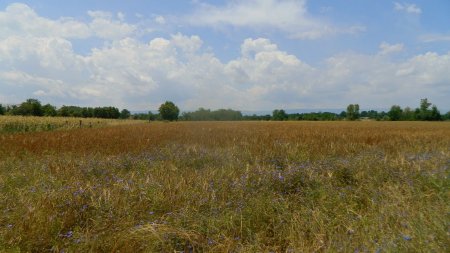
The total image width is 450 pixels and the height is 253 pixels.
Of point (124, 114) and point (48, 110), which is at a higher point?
point (48, 110)

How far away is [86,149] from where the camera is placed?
10453mm

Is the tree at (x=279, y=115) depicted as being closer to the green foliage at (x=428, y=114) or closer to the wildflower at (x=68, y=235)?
the green foliage at (x=428, y=114)

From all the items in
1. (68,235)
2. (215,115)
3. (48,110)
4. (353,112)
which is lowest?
(68,235)

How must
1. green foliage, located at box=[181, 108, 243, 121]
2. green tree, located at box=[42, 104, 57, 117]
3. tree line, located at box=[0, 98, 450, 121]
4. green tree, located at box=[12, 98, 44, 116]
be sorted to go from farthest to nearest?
green tree, located at box=[42, 104, 57, 117] → green tree, located at box=[12, 98, 44, 116] → tree line, located at box=[0, 98, 450, 121] → green foliage, located at box=[181, 108, 243, 121]

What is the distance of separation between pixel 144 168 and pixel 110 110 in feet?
400

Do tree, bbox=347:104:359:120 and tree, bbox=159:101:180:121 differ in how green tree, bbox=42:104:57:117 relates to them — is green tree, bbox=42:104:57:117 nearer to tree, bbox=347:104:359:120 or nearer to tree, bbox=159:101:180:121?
tree, bbox=159:101:180:121

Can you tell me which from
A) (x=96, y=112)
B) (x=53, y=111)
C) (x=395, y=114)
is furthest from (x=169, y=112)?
(x=395, y=114)

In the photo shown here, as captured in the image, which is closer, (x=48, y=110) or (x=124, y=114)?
(x=48, y=110)

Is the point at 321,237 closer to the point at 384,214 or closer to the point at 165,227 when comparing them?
the point at 384,214

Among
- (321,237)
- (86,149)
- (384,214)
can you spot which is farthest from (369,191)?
(86,149)

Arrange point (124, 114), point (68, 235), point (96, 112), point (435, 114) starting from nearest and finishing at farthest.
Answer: point (68, 235) → point (435, 114) → point (96, 112) → point (124, 114)

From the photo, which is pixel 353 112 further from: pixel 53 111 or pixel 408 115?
pixel 53 111

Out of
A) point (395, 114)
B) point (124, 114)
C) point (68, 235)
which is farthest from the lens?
point (124, 114)

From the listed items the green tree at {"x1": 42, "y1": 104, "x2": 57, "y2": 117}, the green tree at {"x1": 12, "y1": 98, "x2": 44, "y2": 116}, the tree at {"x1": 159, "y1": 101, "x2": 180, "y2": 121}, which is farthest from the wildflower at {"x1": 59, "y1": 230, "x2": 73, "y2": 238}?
the tree at {"x1": 159, "y1": 101, "x2": 180, "y2": 121}
